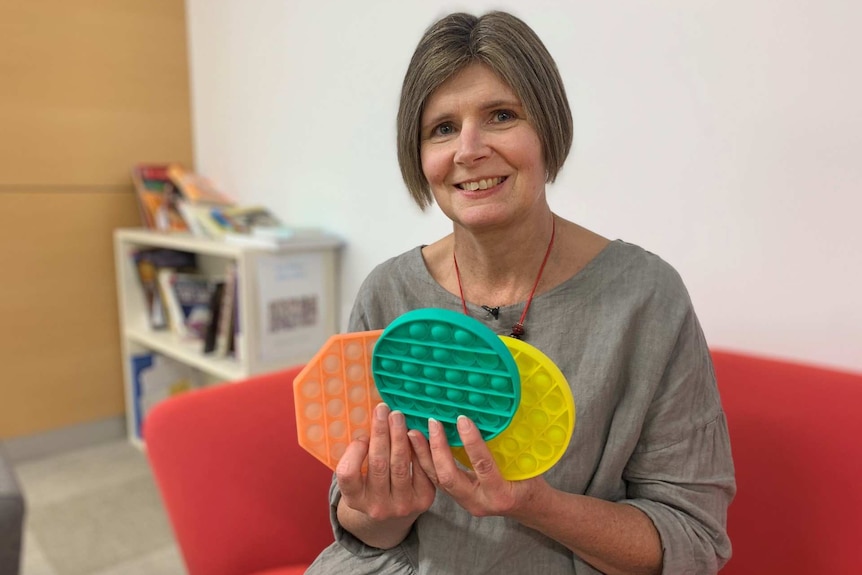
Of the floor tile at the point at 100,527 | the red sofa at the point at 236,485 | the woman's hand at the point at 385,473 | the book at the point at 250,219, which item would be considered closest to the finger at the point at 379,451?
the woman's hand at the point at 385,473

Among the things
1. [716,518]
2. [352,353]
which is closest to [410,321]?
[352,353]

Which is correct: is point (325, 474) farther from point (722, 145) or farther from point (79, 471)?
point (79, 471)

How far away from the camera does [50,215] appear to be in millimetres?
2182

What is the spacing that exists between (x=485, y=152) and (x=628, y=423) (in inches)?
12.4

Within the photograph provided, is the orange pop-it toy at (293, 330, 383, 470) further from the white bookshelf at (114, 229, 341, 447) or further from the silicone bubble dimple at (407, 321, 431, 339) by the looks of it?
the white bookshelf at (114, 229, 341, 447)

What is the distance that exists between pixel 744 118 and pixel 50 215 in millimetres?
2091

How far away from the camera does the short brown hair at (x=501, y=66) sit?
0.61m

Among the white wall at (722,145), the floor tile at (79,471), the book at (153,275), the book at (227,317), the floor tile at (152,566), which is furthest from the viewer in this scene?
the book at (153,275)

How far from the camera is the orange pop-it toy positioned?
564 mm

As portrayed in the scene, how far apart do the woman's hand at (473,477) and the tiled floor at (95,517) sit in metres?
1.36

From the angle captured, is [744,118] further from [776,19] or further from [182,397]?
[182,397]

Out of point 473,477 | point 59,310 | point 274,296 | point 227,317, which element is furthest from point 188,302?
point 473,477

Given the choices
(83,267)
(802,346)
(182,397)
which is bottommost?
(83,267)

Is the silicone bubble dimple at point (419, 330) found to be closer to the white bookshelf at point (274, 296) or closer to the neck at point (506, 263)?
the neck at point (506, 263)
